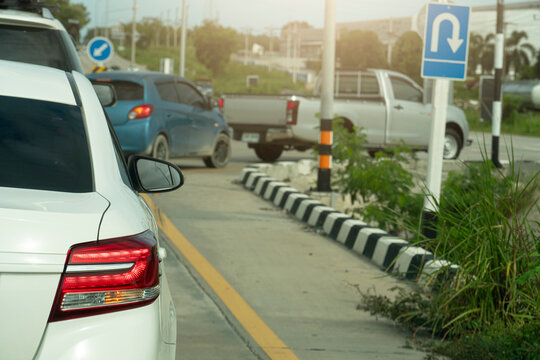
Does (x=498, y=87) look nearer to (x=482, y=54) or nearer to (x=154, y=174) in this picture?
(x=154, y=174)

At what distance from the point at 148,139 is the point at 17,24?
27.4ft

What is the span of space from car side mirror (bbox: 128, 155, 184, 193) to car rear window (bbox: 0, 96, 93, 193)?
2.86 feet

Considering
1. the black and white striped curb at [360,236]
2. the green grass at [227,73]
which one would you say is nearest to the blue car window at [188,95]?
the black and white striped curb at [360,236]

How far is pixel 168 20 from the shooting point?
132 metres

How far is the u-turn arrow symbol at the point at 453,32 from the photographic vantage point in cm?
791

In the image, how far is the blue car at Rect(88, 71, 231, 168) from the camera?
1427cm

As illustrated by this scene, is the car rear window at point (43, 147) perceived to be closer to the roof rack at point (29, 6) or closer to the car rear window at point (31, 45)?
the car rear window at point (31, 45)

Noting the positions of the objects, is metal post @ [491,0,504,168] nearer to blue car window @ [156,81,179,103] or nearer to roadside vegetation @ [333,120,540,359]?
blue car window @ [156,81,179,103]

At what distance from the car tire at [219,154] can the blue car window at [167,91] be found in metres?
1.74

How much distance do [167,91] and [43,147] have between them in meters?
12.5

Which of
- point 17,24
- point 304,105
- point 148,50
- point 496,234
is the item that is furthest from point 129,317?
point 148,50

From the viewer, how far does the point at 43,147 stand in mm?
2965

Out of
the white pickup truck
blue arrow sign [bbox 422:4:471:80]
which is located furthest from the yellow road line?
the white pickup truck

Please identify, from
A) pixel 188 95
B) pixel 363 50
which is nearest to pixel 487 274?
pixel 188 95
